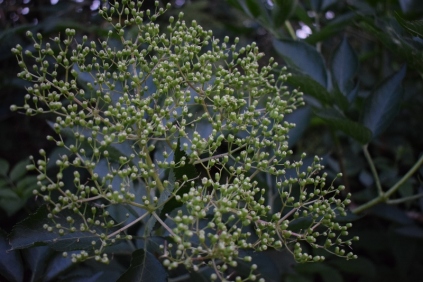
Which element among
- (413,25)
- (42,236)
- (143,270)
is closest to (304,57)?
(413,25)

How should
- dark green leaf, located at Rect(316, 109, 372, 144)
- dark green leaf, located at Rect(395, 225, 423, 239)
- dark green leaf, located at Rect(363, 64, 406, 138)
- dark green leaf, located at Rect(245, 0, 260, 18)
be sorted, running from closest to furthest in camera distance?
dark green leaf, located at Rect(316, 109, 372, 144)
dark green leaf, located at Rect(363, 64, 406, 138)
dark green leaf, located at Rect(245, 0, 260, 18)
dark green leaf, located at Rect(395, 225, 423, 239)

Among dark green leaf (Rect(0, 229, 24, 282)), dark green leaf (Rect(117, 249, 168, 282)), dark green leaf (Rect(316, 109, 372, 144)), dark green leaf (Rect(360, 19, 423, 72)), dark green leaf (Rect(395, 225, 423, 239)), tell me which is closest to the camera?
dark green leaf (Rect(117, 249, 168, 282))

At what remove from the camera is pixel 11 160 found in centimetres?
300

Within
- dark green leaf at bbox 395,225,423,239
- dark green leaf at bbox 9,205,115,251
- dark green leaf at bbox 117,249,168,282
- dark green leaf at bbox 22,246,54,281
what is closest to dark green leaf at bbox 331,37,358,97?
dark green leaf at bbox 395,225,423,239

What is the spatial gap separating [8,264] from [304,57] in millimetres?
1631

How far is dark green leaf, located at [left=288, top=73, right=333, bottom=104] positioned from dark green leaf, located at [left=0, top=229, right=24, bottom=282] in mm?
1360

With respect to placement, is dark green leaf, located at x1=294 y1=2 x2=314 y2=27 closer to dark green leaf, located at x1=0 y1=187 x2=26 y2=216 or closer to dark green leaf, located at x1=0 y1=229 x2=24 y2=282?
dark green leaf, located at x1=0 y1=187 x2=26 y2=216

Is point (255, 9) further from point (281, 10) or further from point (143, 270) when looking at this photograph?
point (143, 270)

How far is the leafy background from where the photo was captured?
1.92 m

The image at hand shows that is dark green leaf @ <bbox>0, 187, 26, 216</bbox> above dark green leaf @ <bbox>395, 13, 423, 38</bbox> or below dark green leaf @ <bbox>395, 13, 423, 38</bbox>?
below

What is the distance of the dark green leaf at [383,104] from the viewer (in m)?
2.22

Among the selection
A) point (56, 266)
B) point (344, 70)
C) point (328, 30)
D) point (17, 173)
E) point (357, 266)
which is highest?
point (328, 30)

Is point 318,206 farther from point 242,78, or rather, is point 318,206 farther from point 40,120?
point 40,120

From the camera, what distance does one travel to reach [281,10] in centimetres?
243
